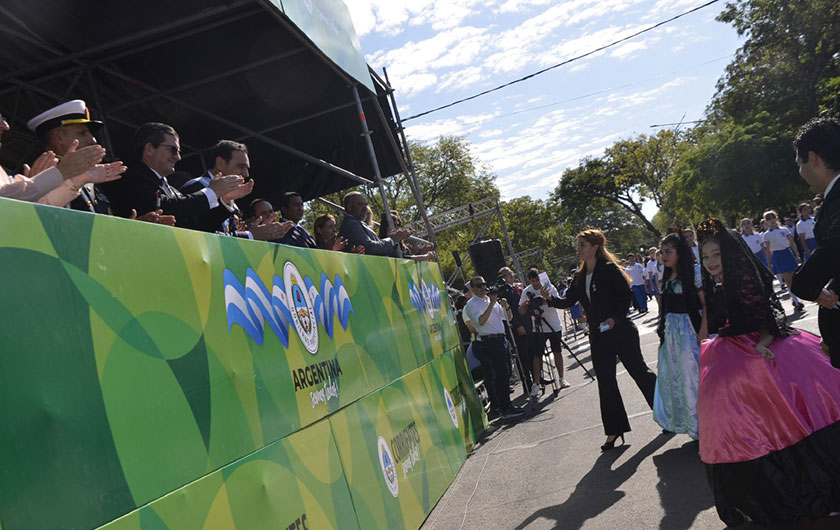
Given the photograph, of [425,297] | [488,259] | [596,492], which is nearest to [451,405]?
[425,297]

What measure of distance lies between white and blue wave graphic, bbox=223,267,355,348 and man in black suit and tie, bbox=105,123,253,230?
57 cm

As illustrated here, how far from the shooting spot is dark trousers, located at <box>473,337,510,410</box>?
10914 millimetres

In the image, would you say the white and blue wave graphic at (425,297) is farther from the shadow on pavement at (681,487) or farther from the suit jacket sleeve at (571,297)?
the shadow on pavement at (681,487)

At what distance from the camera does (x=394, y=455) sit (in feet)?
17.6

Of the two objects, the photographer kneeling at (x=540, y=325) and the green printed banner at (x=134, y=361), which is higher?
the green printed banner at (x=134, y=361)

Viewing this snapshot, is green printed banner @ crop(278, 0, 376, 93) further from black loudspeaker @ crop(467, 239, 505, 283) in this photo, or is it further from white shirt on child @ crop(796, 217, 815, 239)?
white shirt on child @ crop(796, 217, 815, 239)

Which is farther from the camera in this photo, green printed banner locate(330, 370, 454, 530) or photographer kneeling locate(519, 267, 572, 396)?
photographer kneeling locate(519, 267, 572, 396)

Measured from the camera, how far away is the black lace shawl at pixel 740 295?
4688 millimetres

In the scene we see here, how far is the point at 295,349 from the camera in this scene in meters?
4.15

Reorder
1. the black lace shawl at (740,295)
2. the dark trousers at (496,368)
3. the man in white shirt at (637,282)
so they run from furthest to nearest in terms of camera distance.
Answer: the man in white shirt at (637,282), the dark trousers at (496,368), the black lace shawl at (740,295)

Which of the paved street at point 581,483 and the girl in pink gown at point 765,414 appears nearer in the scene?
the girl in pink gown at point 765,414

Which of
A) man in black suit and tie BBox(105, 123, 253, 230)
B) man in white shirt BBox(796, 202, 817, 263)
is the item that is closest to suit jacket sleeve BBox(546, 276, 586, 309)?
man in black suit and tie BBox(105, 123, 253, 230)

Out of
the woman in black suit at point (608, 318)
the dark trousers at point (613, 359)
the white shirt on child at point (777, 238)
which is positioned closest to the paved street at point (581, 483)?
the dark trousers at point (613, 359)

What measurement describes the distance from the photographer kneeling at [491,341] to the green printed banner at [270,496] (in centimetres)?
689
